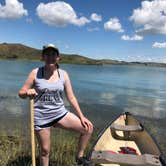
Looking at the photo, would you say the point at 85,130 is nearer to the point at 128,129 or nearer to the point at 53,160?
the point at 53,160

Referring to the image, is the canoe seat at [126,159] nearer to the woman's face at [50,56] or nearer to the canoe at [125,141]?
the canoe at [125,141]

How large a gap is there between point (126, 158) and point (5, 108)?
1319 cm

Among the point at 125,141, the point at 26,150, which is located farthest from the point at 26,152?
the point at 125,141

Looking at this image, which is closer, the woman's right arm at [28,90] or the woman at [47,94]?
the woman's right arm at [28,90]

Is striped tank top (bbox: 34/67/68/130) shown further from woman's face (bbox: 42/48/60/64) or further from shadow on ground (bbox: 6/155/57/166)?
shadow on ground (bbox: 6/155/57/166)

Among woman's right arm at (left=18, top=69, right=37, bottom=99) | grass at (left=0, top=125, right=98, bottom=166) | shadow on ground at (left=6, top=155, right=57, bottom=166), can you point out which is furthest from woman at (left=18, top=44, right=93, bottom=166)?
grass at (left=0, top=125, right=98, bottom=166)

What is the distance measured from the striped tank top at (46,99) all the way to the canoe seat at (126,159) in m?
1.08

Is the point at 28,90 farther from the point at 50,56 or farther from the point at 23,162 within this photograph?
the point at 23,162

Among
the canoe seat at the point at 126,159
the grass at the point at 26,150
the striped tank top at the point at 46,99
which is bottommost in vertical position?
the grass at the point at 26,150

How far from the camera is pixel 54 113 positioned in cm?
556

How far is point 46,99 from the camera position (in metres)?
5.43

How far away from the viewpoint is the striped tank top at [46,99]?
540 cm

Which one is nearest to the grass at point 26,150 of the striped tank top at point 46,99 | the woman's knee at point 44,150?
the woman's knee at point 44,150

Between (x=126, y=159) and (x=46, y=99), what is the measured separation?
177 centimetres
